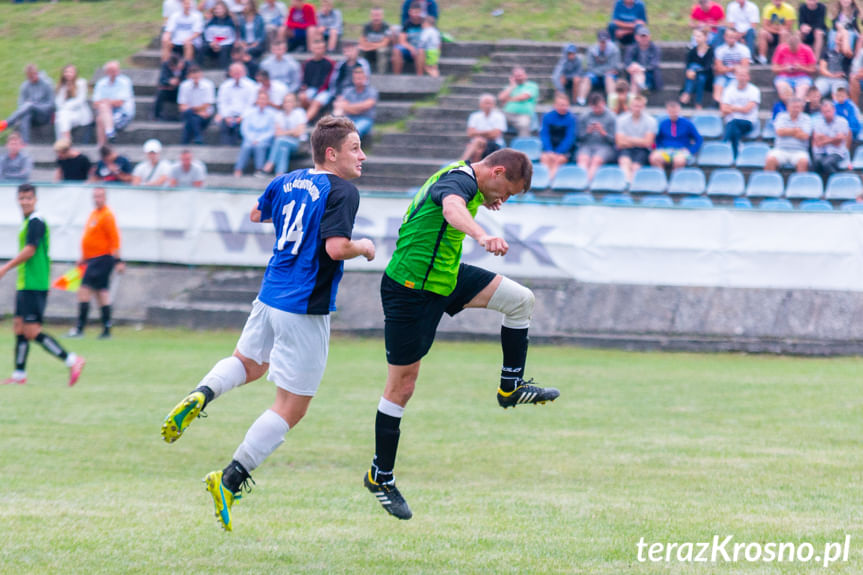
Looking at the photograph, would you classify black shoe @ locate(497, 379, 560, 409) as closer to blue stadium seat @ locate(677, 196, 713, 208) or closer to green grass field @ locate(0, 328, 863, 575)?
green grass field @ locate(0, 328, 863, 575)

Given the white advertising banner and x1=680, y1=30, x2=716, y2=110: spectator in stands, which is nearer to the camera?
the white advertising banner

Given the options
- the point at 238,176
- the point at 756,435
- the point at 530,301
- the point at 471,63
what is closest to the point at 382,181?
the point at 238,176

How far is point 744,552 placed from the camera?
638 centimetres

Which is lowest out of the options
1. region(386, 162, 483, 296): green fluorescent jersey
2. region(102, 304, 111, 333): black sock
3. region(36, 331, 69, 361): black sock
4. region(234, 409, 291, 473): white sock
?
region(102, 304, 111, 333): black sock

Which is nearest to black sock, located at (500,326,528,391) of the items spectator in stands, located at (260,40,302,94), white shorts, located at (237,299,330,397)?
white shorts, located at (237,299,330,397)

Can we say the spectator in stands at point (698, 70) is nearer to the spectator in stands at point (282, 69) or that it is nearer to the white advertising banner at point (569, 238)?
the white advertising banner at point (569, 238)

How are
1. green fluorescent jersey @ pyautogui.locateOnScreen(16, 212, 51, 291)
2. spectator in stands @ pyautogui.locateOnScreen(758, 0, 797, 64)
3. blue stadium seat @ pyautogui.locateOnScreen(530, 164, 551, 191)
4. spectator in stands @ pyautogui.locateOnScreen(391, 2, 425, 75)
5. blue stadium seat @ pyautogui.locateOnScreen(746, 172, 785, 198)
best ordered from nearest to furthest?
1. green fluorescent jersey @ pyautogui.locateOnScreen(16, 212, 51, 291)
2. blue stadium seat @ pyautogui.locateOnScreen(746, 172, 785, 198)
3. blue stadium seat @ pyautogui.locateOnScreen(530, 164, 551, 191)
4. spectator in stands @ pyautogui.locateOnScreen(758, 0, 797, 64)
5. spectator in stands @ pyautogui.locateOnScreen(391, 2, 425, 75)

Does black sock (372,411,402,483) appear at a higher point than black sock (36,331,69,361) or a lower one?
higher

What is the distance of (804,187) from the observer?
17719 mm

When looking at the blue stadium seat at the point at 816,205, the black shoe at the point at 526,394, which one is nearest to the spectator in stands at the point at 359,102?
the blue stadium seat at the point at 816,205

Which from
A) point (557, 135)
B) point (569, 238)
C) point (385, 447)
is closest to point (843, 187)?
point (569, 238)

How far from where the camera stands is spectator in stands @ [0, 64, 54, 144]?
23.2m

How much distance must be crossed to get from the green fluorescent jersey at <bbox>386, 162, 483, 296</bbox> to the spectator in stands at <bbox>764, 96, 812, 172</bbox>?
1282 cm

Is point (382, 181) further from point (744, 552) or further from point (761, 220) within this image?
point (744, 552)
